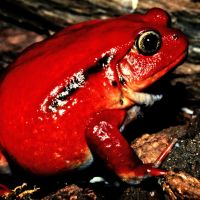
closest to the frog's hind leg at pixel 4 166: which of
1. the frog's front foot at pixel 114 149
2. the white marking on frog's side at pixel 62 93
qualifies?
the white marking on frog's side at pixel 62 93

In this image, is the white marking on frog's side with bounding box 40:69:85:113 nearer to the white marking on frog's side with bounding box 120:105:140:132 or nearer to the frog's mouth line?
the frog's mouth line

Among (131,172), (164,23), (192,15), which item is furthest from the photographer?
(192,15)

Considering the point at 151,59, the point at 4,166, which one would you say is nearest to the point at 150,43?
the point at 151,59

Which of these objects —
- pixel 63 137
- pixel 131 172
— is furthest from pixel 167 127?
pixel 63 137

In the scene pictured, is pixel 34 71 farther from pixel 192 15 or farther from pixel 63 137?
pixel 192 15

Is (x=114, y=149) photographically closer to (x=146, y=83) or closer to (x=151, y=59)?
Answer: (x=146, y=83)

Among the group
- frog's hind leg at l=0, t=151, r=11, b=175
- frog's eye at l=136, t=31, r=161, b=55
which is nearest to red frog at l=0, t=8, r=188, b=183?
frog's eye at l=136, t=31, r=161, b=55

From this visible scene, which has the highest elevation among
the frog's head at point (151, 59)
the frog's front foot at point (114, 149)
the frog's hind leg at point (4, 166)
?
the frog's head at point (151, 59)

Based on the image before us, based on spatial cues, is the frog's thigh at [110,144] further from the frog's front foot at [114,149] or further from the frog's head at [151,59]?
the frog's head at [151,59]
